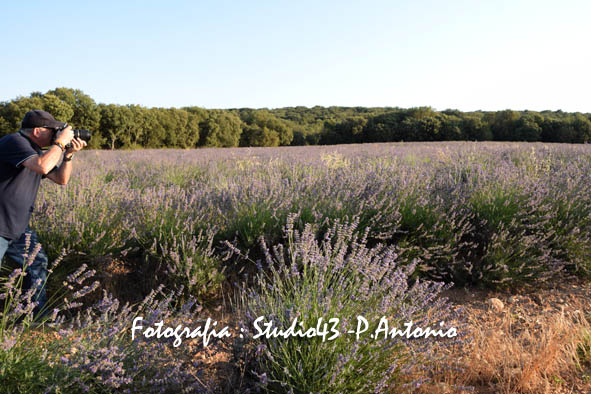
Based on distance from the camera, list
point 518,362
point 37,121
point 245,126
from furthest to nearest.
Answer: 1. point 245,126
2. point 37,121
3. point 518,362

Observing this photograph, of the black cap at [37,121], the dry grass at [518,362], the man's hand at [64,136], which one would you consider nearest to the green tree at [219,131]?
the black cap at [37,121]

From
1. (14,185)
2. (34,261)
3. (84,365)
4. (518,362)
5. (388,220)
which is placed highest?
(14,185)

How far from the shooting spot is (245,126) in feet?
185

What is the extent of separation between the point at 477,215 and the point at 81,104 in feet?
134

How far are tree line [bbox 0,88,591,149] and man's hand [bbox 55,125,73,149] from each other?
30.5m

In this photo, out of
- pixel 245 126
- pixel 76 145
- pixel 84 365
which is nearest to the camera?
pixel 84 365

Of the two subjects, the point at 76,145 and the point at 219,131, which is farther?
the point at 219,131

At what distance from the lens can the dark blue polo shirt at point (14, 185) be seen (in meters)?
2.55

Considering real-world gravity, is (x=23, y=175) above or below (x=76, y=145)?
below

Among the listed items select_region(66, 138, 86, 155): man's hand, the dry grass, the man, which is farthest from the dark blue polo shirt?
the dry grass

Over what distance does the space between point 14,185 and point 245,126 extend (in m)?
55.3

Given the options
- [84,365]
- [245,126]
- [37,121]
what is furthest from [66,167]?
[245,126]

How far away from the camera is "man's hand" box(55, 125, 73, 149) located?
106 inches

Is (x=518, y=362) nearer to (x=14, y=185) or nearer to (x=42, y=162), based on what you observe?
(x=42, y=162)
